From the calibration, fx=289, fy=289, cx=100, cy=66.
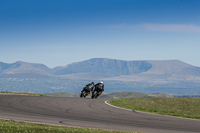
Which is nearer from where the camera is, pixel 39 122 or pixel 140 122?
pixel 39 122

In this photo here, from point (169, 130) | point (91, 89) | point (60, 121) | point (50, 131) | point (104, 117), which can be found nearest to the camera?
A: point (50, 131)

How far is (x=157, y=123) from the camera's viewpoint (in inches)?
679

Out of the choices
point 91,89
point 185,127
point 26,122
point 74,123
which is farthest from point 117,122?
point 91,89

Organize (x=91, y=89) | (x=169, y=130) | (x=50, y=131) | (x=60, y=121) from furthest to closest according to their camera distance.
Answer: (x=91, y=89) → (x=60, y=121) → (x=169, y=130) → (x=50, y=131)

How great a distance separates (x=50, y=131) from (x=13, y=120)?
4.60 metres

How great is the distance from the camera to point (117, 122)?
17.3 metres

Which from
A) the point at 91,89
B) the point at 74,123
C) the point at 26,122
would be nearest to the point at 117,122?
the point at 74,123

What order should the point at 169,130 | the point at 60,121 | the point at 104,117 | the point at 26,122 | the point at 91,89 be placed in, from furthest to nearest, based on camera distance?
1. the point at 91,89
2. the point at 104,117
3. the point at 60,121
4. the point at 26,122
5. the point at 169,130

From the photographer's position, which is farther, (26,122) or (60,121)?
(60,121)

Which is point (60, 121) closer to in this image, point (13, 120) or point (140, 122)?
point (13, 120)

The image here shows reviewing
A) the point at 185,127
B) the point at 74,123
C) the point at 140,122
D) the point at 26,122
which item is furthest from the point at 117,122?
the point at 26,122

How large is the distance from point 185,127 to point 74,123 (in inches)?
244

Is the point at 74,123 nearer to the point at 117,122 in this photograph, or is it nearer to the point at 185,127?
the point at 117,122

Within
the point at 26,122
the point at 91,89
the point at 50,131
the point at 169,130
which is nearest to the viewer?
the point at 50,131
